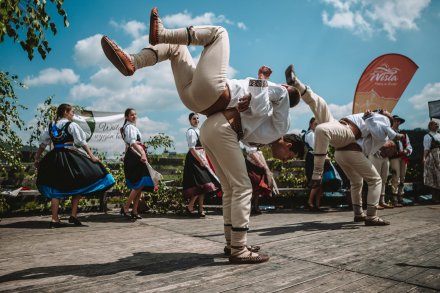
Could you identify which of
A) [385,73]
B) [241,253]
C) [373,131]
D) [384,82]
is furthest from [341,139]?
[385,73]

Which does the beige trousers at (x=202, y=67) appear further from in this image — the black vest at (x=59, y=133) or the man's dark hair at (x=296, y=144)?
the black vest at (x=59, y=133)

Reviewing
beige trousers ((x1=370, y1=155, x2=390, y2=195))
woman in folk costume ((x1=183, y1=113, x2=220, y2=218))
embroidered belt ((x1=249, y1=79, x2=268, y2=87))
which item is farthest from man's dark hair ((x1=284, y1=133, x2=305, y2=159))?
beige trousers ((x1=370, y1=155, x2=390, y2=195))

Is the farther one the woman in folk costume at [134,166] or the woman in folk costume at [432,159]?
the woman in folk costume at [432,159]

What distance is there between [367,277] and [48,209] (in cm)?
586

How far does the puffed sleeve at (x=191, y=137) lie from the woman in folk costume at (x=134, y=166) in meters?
0.86

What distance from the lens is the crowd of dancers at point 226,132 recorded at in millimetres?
2311

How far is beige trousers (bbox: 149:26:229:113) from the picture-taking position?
7.55 ft

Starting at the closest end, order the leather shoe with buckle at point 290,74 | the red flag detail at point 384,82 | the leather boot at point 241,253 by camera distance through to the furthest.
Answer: the leather boot at point 241,253, the leather shoe with buckle at point 290,74, the red flag detail at point 384,82

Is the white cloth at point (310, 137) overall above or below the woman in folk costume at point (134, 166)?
above

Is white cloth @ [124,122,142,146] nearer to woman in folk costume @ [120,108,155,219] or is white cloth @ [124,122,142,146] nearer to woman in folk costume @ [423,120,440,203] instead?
woman in folk costume @ [120,108,155,219]

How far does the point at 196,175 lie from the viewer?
577 cm

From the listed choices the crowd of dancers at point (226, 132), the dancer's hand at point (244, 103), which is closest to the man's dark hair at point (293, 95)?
the crowd of dancers at point (226, 132)

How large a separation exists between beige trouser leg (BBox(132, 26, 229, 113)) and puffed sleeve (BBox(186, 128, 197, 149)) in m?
3.30

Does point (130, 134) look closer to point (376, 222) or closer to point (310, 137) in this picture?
point (310, 137)
